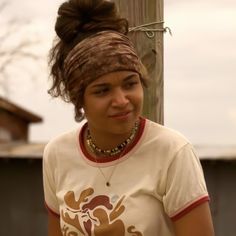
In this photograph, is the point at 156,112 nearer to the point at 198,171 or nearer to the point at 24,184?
the point at 198,171

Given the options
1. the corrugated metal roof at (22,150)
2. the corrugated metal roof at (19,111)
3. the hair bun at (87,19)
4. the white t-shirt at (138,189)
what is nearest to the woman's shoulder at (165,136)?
the white t-shirt at (138,189)

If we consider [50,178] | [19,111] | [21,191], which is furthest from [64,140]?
[19,111]

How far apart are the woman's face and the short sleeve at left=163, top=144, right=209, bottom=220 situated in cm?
19

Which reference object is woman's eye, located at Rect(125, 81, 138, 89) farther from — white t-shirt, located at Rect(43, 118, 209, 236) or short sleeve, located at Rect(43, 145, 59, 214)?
short sleeve, located at Rect(43, 145, 59, 214)

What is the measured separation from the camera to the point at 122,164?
2.60 meters

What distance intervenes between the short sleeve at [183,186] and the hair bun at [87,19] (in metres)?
0.47

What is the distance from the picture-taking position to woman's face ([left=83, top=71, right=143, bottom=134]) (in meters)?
2.47

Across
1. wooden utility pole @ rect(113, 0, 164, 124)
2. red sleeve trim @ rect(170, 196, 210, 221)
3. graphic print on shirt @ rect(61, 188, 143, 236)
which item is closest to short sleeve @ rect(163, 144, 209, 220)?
red sleeve trim @ rect(170, 196, 210, 221)

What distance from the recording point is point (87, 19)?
263cm

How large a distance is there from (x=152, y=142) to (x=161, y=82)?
0.65 metres

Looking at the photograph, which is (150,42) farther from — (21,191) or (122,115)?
(21,191)

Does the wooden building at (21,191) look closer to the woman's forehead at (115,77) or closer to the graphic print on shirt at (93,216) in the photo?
the graphic print on shirt at (93,216)

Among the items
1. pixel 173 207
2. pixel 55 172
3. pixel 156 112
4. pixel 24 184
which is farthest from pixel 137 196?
pixel 24 184

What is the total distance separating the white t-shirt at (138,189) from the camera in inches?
97.8
